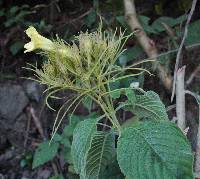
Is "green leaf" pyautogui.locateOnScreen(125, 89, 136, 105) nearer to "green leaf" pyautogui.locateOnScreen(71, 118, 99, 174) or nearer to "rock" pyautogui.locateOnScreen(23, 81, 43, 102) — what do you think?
"green leaf" pyautogui.locateOnScreen(71, 118, 99, 174)

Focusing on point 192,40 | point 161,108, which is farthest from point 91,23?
point 161,108

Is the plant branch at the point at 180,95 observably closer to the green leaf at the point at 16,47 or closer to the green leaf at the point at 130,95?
the green leaf at the point at 130,95

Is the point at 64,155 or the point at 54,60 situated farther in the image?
the point at 64,155

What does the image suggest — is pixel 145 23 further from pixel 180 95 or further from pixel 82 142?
pixel 82 142

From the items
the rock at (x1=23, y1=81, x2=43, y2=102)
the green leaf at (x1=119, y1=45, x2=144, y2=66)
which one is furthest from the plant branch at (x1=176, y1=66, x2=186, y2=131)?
the rock at (x1=23, y1=81, x2=43, y2=102)

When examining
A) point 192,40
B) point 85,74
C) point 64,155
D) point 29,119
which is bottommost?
point 64,155

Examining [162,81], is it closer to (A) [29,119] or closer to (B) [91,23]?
(B) [91,23]

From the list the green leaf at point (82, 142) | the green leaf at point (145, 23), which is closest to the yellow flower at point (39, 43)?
the green leaf at point (82, 142)
